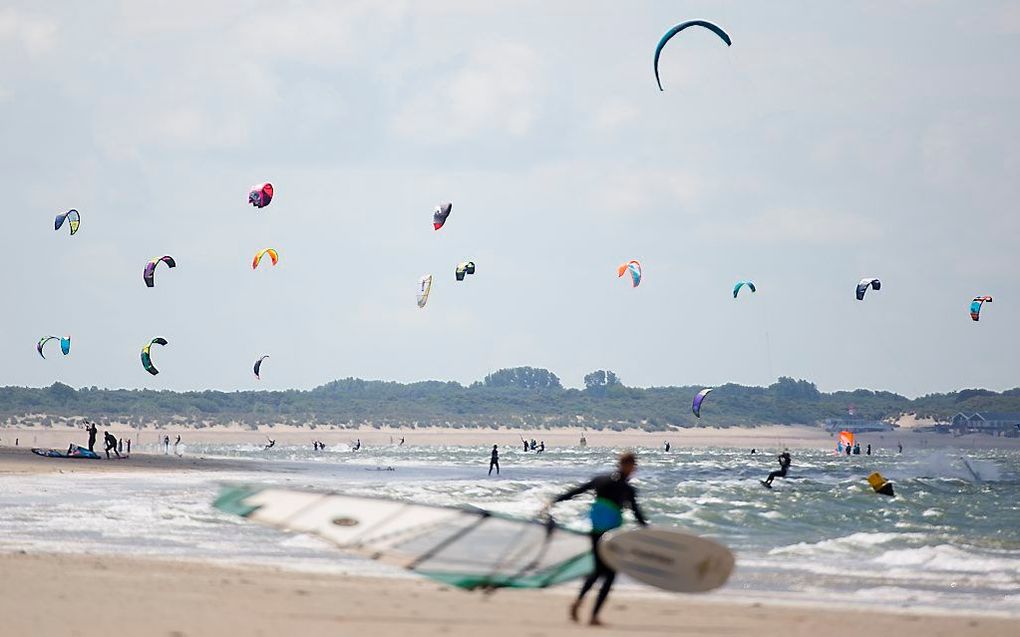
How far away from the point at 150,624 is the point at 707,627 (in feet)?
11.0

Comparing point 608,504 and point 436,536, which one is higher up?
point 608,504

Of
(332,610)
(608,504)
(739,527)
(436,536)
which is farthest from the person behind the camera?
(739,527)

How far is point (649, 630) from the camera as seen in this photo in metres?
7.49

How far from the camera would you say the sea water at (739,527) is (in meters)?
10.9

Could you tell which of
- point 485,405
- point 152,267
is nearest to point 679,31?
point 152,267

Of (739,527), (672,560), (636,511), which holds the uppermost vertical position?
(636,511)

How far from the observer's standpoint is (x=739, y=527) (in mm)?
16906

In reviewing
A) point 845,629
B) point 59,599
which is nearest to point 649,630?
point 845,629

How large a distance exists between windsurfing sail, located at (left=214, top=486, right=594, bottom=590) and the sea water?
1720mm

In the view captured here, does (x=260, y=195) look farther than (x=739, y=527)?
Yes

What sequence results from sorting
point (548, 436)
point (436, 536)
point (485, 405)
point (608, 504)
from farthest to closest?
point (485, 405) < point (548, 436) < point (436, 536) < point (608, 504)

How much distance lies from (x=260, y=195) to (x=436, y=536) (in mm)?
23121

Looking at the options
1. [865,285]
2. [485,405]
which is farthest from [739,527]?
[485,405]

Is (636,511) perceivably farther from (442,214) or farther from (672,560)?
(442,214)
